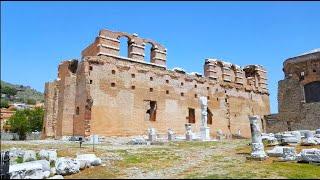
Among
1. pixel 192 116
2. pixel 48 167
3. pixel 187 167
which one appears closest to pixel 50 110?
pixel 192 116

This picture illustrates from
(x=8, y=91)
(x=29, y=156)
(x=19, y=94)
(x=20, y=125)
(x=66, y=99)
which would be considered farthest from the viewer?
(x=19, y=94)

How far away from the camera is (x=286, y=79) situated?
1262 inches

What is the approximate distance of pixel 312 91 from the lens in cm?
3045

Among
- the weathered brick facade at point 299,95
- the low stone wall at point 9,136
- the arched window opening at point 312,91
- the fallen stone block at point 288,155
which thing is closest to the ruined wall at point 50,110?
the fallen stone block at point 288,155

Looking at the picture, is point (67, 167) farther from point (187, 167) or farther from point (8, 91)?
point (8, 91)

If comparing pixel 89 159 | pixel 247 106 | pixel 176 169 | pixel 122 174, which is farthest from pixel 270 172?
pixel 247 106

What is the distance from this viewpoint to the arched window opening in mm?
30127

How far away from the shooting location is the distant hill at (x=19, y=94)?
9741 cm

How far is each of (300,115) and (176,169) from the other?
72.1ft

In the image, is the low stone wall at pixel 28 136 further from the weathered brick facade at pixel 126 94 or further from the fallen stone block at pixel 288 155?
the fallen stone block at pixel 288 155

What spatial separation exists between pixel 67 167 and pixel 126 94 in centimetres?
1694

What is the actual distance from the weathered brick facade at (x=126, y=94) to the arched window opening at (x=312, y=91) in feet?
23.4

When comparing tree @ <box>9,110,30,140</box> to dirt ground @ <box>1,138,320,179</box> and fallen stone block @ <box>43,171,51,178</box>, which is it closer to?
dirt ground @ <box>1,138,320,179</box>

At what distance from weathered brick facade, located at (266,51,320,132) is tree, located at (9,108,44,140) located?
31.2m
